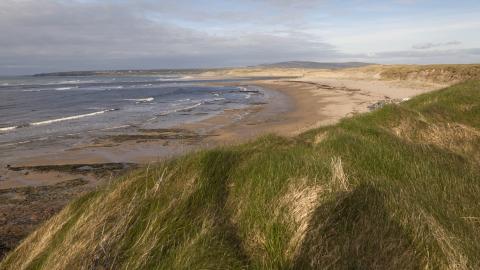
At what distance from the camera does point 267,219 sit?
3.96m

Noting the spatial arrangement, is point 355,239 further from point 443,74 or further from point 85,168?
point 443,74

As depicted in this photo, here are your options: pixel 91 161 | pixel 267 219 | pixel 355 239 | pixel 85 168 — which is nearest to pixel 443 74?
pixel 91 161

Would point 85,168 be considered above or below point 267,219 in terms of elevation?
below

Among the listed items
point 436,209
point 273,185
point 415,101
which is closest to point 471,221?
point 436,209

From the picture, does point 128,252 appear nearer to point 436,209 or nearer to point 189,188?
point 189,188

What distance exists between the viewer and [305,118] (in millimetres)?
23750

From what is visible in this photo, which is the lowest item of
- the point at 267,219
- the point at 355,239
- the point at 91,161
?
the point at 91,161

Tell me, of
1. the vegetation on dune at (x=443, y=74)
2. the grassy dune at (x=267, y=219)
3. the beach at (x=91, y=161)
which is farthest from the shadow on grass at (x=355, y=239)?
the vegetation on dune at (x=443, y=74)

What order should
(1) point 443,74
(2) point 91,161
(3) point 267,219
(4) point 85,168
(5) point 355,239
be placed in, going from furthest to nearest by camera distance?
(1) point 443,74
(2) point 91,161
(4) point 85,168
(3) point 267,219
(5) point 355,239

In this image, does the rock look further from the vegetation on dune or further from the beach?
the vegetation on dune

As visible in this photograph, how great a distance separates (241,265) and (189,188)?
119 centimetres

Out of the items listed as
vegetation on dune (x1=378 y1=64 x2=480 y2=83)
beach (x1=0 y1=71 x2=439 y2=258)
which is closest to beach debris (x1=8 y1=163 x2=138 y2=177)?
beach (x1=0 y1=71 x2=439 y2=258)

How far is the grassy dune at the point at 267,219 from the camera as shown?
3.55m

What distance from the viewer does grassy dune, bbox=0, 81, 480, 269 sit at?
355 cm
